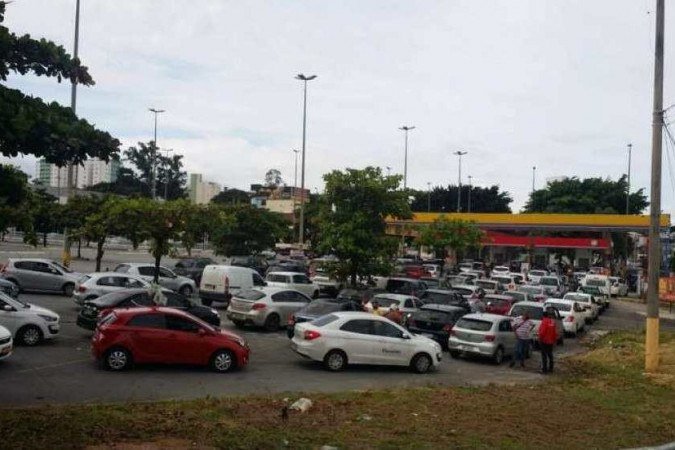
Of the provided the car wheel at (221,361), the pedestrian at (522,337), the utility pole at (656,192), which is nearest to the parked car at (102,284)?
the car wheel at (221,361)

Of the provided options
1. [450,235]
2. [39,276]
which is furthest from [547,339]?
[450,235]

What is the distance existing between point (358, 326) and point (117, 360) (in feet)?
18.0

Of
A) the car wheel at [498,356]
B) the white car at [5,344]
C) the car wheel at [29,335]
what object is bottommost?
the car wheel at [498,356]

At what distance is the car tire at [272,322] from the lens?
21.4 m

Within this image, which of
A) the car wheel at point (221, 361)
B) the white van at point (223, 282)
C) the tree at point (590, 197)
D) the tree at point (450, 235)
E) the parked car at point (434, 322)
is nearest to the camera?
the car wheel at point (221, 361)

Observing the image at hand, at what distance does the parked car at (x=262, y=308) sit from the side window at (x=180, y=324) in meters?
6.57

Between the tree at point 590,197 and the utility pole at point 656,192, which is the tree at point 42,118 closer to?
the utility pole at point 656,192

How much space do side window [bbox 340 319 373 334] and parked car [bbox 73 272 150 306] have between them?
9.06 m

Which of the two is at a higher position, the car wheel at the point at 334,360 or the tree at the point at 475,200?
the tree at the point at 475,200

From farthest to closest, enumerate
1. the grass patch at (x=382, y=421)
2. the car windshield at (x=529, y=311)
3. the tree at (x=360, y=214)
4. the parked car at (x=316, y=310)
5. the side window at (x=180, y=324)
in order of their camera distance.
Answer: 1. the tree at (x=360, y=214)
2. the car windshield at (x=529, y=311)
3. the parked car at (x=316, y=310)
4. the side window at (x=180, y=324)
5. the grass patch at (x=382, y=421)

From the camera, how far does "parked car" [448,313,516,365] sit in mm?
18562

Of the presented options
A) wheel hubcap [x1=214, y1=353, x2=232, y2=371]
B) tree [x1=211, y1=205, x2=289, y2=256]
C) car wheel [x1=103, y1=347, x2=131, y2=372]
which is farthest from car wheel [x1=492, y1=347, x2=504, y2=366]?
tree [x1=211, y1=205, x2=289, y2=256]

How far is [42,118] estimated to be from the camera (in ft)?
23.5

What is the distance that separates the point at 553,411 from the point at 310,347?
570 centimetres
